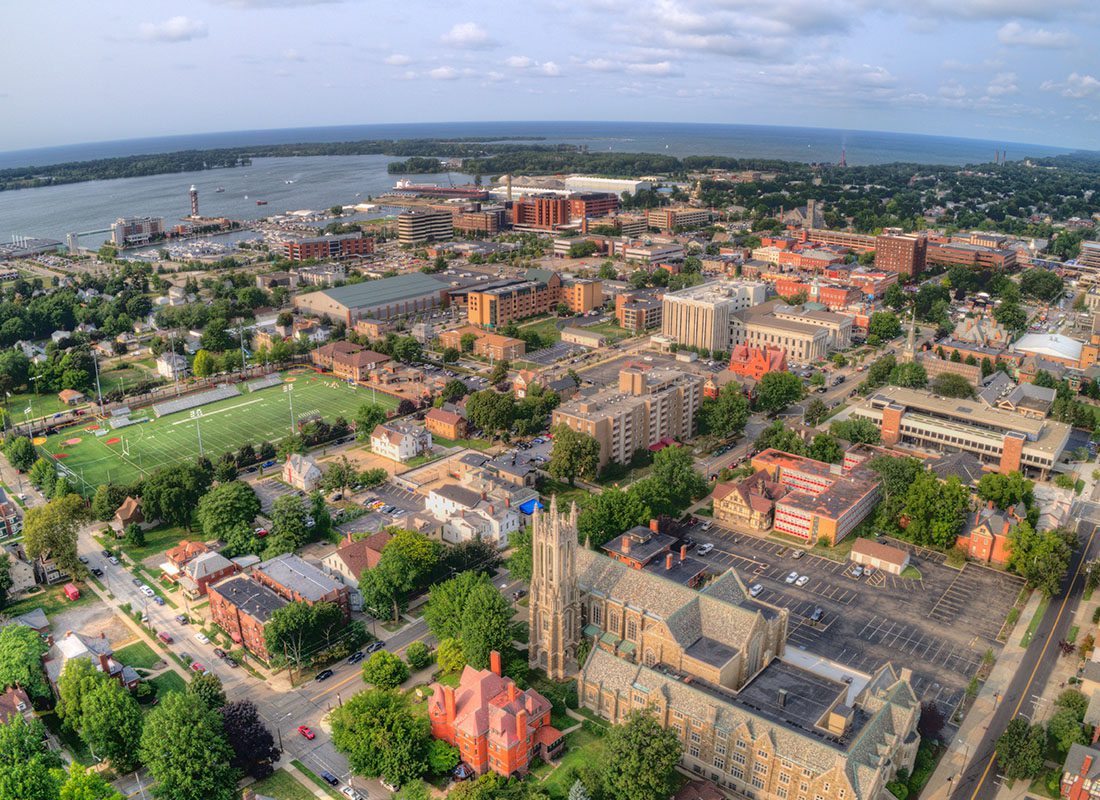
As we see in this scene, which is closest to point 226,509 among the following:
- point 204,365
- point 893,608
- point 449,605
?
point 449,605

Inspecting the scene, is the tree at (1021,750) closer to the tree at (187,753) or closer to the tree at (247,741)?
the tree at (247,741)

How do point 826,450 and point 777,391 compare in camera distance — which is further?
point 777,391

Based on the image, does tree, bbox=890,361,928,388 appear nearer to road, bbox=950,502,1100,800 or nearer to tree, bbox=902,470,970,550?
road, bbox=950,502,1100,800

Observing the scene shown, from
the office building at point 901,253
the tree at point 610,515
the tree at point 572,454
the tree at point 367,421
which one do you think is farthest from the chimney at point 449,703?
the office building at point 901,253

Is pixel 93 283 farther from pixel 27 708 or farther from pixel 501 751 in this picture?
pixel 501 751

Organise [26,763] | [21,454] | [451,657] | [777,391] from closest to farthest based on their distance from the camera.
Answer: [26,763] < [451,657] < [21,454] < [777,391]

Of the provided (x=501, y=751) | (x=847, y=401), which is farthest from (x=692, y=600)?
(x=847, y=401)

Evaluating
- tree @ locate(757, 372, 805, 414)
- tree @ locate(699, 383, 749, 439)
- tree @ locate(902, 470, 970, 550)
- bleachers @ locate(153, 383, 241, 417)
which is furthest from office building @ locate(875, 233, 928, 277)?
bleachers @ locate(153, 383, 241, 417)

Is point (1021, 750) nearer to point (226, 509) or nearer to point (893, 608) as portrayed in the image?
point (893, 608)
